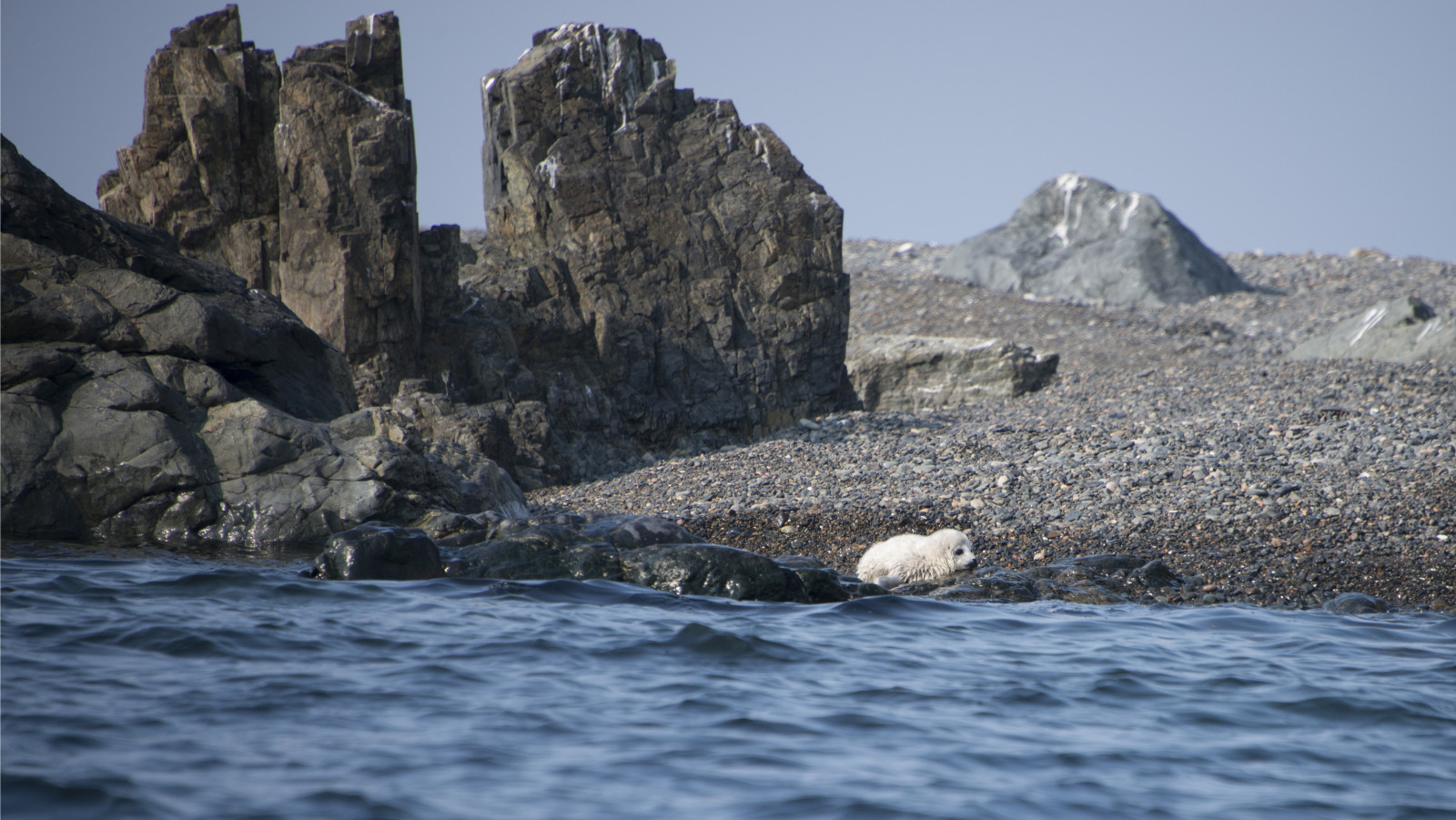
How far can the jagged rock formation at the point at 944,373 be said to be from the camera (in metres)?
19.3

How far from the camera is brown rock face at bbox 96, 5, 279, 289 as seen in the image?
13914mm

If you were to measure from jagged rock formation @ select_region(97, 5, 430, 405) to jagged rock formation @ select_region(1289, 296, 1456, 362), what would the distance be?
17.5 metres

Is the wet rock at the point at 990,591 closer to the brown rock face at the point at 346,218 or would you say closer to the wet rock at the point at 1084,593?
the wet rock at the point at 1084,593

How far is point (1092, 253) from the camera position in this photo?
109 ft

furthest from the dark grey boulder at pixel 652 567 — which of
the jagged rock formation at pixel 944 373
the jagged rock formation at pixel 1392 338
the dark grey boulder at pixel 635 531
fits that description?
the jagged rock formation at pixel 1392 338

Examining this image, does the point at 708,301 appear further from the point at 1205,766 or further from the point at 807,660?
the point at 1205,766

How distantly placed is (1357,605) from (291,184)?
12.8 m

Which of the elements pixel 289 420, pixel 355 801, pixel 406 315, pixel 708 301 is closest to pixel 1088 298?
pixel 708 301

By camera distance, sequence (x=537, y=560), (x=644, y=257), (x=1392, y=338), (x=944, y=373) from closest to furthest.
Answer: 1. (x=537, y=560)
2. (x=644, y=257)
3. (x=944, y=373)
4. (x=1392, y=338)

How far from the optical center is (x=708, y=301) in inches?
663

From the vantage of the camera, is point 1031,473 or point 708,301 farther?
point 708,301

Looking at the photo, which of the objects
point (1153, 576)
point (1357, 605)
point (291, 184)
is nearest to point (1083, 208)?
point (291, 184)

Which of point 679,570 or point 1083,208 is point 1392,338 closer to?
point 1083,208

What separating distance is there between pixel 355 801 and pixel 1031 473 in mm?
9521
